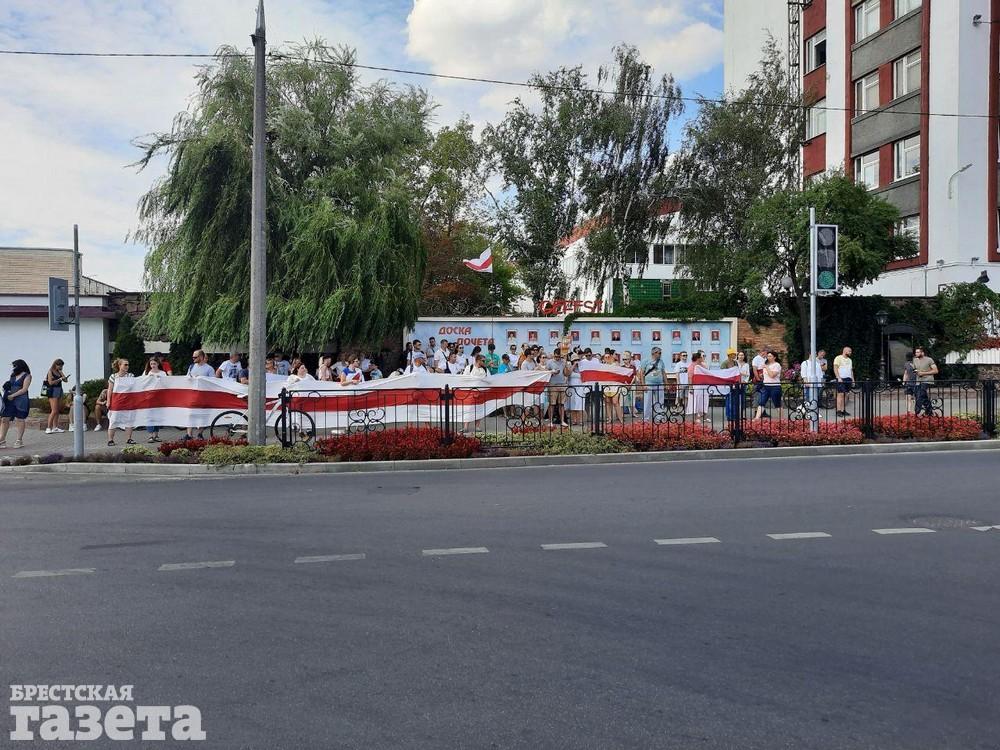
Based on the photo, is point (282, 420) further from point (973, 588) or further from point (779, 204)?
point (779, 204)

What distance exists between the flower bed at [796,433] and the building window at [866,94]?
1016 inches

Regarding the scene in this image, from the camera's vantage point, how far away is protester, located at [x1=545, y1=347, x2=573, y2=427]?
16266mm

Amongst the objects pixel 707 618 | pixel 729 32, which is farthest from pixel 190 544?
pixel 729 32

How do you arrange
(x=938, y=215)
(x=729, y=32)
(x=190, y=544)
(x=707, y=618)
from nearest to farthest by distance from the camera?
(x=707, y=618), (x=190, y=544), (x=938, y=215), (x=729, y=32)

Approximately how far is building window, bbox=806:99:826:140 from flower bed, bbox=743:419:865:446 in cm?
2772

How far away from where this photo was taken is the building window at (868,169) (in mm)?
37406

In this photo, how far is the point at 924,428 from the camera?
1686 cm

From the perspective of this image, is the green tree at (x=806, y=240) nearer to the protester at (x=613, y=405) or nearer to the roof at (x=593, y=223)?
the roof at (x=593, y=223)

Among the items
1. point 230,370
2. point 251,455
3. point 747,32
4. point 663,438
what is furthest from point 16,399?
point 747,32

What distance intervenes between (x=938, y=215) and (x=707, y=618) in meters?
32.7

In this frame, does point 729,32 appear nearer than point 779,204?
No

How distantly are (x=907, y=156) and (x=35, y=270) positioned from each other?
35076mm

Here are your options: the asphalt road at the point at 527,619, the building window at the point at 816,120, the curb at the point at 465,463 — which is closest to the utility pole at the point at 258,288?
the curb at the point at 465,463

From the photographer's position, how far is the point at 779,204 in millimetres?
28844
